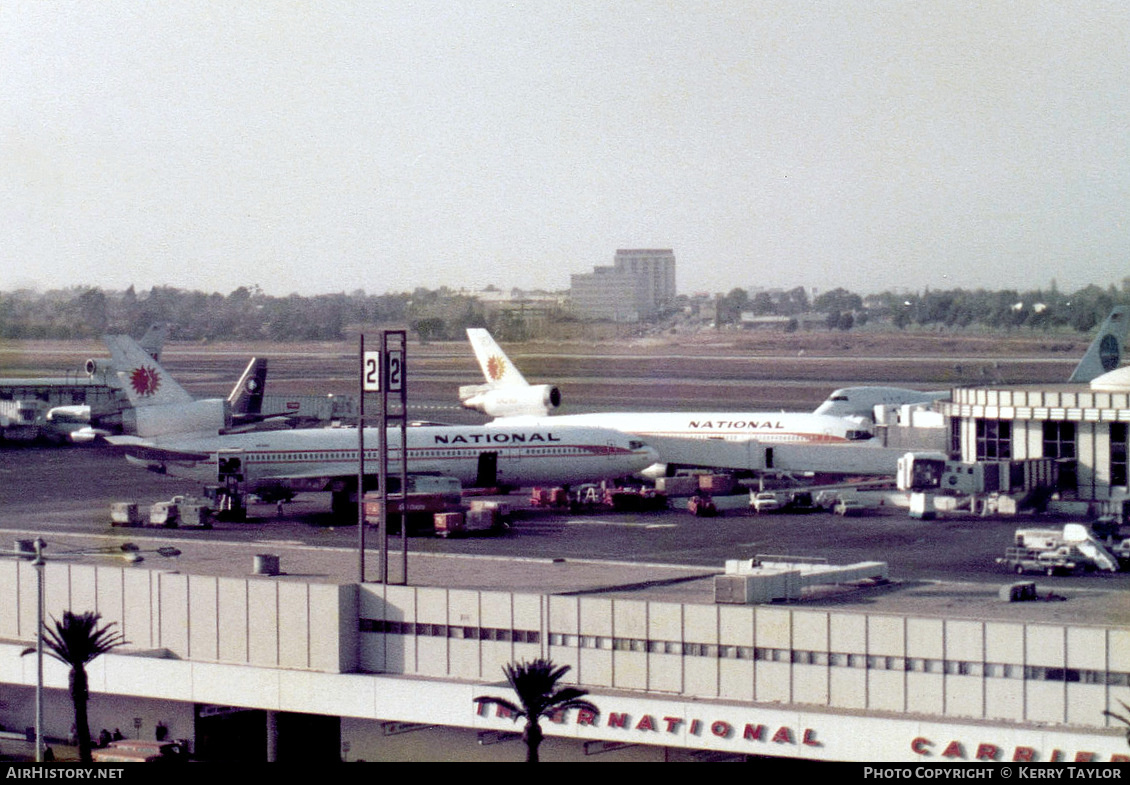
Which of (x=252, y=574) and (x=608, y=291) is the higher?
(x=608, y=291)

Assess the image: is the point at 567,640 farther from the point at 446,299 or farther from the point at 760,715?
the point at 446,299

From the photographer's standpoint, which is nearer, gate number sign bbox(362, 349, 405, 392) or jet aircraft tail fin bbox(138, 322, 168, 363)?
gate number sign bbox(362, 349, 405, 392)

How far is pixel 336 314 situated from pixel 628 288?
107 feet

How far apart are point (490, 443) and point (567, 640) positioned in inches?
1438

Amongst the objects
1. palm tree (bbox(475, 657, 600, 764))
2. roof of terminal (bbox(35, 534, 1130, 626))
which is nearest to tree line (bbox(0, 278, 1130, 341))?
roof of terminal (bbox(35, 534, 1130, 626))

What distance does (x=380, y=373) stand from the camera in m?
46.6

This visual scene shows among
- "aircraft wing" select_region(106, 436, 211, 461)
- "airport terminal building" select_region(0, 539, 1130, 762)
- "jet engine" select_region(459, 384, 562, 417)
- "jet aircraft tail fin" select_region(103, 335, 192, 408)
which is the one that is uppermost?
"jet aircraft tail fin" select_region(103, 335, 192, 408)

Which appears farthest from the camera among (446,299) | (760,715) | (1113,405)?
(446,299)

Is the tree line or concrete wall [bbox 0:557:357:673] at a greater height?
the tree line

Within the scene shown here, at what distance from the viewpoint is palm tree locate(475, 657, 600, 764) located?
3612 cm

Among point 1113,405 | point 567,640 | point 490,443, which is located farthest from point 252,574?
point 1113,405

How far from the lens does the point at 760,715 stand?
37562mm

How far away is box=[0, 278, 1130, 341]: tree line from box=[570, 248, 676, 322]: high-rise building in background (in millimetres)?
3331

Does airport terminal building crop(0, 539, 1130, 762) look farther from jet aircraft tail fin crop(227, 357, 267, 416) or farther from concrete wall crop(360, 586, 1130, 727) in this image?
jet aircraft tail fin crop(227, 357, 267, 416)
